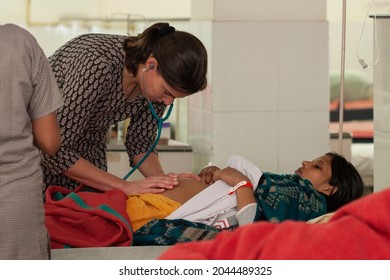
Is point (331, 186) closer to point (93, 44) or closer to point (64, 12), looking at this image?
point (93, 44)

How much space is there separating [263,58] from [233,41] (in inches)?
6.5

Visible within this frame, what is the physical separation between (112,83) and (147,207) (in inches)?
15.5

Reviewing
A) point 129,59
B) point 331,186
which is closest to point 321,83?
point 331,186

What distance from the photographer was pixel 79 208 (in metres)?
2.33

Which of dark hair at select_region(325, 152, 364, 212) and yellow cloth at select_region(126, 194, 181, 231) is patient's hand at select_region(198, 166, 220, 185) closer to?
yellow cloth at select_region(126, 194, 181, 231)

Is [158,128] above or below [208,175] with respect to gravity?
above

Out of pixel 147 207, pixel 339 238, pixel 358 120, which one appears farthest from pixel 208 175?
pixel 358 120

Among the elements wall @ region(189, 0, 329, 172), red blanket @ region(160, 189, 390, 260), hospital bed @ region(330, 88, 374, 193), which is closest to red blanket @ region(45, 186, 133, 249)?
red blanket @ region(160, 189, 390, 260)

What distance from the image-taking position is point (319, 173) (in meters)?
2.78

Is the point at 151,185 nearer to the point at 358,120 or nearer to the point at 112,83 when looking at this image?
the point at 112,83

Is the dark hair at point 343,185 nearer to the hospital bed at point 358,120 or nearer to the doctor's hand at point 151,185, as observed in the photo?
the doctor's hand at point 151,185

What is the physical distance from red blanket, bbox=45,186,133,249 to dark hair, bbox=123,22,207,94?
421 millimetres

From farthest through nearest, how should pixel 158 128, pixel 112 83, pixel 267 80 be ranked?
pixel 267 80, pixel 158 128, pixel 112 83
